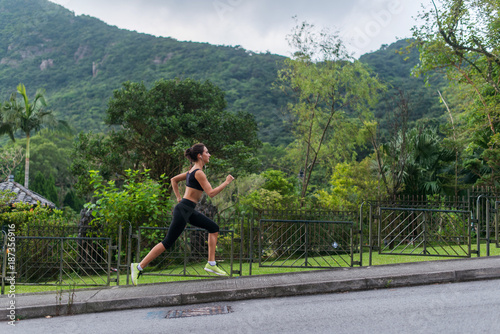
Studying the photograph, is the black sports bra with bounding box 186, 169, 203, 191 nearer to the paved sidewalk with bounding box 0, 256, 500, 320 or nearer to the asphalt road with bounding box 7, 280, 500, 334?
the paved sidewalk with bounding box 0, 256, 500, 320

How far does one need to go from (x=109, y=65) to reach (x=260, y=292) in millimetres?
55845

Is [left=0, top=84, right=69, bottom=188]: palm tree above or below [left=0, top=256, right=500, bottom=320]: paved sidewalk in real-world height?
above

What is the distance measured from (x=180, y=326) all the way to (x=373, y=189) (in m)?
14.3

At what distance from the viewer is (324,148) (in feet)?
97.5

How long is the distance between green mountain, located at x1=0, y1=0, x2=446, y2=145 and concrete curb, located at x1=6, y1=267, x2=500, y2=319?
2508 cm

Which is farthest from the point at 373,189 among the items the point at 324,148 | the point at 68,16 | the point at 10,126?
the point at 68,16

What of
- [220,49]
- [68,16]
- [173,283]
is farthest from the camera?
[68,16]

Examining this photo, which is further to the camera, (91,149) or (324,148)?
(324,148)

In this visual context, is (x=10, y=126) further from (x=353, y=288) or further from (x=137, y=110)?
(x=353, y=288)

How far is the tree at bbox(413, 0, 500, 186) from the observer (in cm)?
1678

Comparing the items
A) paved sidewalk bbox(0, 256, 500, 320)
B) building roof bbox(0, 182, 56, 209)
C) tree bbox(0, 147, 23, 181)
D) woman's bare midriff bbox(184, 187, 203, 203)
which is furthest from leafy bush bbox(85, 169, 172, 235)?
tree bbox(0, 147, 23, 181)

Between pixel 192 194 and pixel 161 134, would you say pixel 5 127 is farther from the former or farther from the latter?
pixel 192 194

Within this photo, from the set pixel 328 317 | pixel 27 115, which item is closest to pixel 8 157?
pixel 27 115

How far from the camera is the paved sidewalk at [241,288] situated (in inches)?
238
